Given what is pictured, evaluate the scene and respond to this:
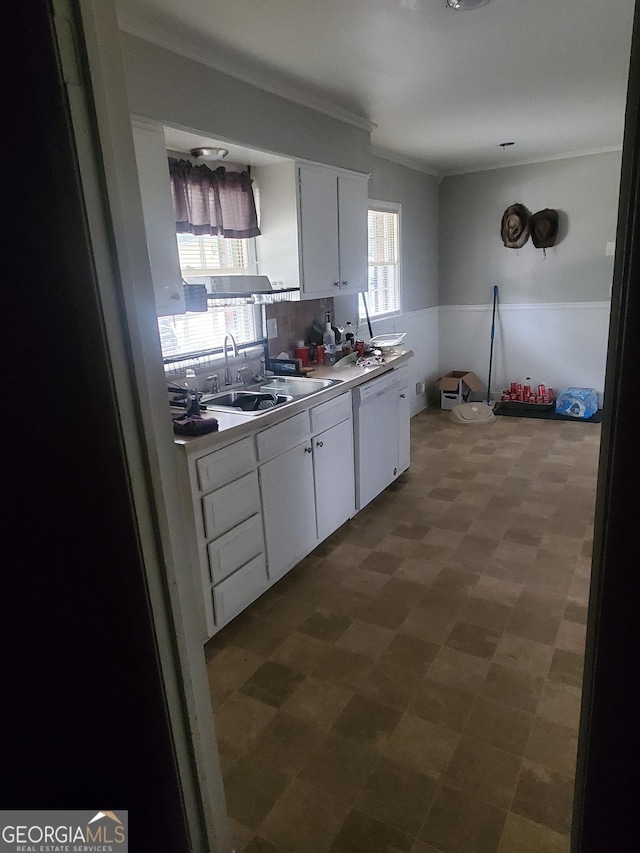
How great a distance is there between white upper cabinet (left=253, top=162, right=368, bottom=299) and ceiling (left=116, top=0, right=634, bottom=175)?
416 mm

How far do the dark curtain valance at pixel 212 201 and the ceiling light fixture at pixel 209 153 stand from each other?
6 centimetres

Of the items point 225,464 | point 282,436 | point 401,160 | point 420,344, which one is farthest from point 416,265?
point 225,464

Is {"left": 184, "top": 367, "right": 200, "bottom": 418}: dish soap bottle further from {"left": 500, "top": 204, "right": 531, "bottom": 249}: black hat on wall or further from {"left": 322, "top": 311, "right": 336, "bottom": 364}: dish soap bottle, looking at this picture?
{"left": 500, "top": 204, "right": 531, "bottom": 249}: black hat on wall

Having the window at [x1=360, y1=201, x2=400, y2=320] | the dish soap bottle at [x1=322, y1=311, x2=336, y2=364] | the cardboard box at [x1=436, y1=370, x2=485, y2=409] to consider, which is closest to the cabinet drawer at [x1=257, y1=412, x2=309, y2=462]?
the dish soap bottle at [x1=322, y1=311, x2=336, y2=364]

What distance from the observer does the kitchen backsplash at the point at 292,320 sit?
358cm

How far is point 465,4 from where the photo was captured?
80.9 inches

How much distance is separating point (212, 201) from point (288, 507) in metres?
1.67

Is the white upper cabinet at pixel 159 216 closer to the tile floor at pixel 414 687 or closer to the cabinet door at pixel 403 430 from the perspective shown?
the tile floor at pixel 414 687

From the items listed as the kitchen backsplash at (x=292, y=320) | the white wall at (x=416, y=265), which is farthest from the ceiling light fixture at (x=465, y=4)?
the white wall at (x=416, y=265)

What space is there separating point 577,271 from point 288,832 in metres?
5.44

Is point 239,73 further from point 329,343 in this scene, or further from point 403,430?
point 403,430

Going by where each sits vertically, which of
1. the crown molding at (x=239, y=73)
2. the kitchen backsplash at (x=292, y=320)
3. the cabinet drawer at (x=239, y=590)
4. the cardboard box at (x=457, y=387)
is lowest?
the cabinet drawer at (x=239, y=590)

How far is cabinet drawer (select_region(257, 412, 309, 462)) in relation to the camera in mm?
2500

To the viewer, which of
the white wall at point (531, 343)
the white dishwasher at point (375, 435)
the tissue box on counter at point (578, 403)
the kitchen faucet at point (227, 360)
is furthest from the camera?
the white wall at point (531, 343)
